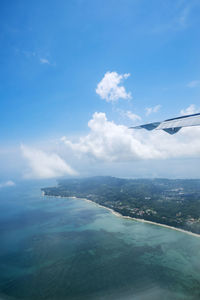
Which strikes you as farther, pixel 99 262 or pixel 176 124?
pixel 99 262

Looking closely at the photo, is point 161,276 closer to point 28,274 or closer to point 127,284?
point 127,284

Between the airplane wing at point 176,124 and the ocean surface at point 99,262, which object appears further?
the ocean surface at point 99,262

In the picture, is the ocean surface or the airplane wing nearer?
the airplane wing

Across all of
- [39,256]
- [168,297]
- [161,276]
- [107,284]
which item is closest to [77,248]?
[39,256]

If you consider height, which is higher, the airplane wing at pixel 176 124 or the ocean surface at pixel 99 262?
the airplane wing at pixel 176 124

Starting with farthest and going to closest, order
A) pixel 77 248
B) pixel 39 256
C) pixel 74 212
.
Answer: pixel 74 212
pixel 77 248
pixel 39 256

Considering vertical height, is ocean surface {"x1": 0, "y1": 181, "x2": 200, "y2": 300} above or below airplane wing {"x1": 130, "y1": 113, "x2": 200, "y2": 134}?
below

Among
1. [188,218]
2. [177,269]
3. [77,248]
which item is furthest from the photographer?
[188,218]

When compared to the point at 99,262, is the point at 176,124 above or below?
above
